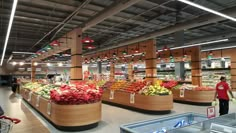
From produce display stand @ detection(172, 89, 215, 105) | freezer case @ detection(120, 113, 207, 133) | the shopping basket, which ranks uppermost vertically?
the shopping basket

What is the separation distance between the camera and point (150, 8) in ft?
28.7

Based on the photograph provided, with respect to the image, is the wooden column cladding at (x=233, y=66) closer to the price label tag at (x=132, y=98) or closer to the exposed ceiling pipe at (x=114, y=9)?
the price label tag at (x=132, y=98)

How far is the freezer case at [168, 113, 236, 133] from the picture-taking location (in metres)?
2.22

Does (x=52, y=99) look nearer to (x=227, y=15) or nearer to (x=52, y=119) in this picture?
(x=52, y=119)

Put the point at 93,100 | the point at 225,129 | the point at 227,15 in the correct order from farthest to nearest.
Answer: the point at 227,15 < the point at 93,100 < the point at 225,129

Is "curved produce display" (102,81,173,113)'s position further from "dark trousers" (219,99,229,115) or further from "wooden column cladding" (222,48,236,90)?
"wooden column cladding" (222,48,236,90)

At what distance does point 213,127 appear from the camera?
2.37 m

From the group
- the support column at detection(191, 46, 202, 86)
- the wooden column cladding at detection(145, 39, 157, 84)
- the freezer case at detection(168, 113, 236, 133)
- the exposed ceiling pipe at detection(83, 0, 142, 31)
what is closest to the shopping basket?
the freezer case at detection(168, 113, 236, 133)

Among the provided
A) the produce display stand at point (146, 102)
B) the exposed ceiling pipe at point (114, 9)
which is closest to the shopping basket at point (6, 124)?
the exposed ceiling pipe at point (114, 9)

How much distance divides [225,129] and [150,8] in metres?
7.40

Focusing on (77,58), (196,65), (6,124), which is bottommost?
(6,124)

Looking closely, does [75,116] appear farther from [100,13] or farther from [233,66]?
[233,66]

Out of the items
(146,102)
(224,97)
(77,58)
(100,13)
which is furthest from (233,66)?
(100,13)

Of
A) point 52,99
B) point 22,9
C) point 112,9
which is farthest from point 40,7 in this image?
point 52,99
